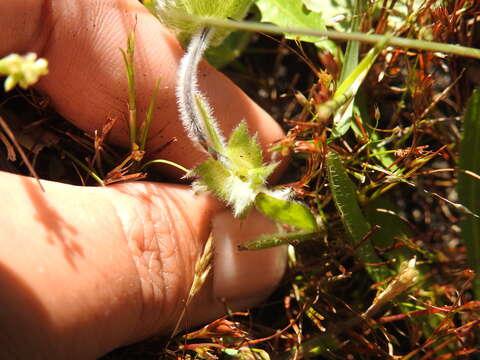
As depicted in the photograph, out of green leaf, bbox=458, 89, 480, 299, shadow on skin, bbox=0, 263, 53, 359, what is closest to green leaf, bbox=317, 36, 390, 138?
green leaf, bbox=458, 89, 480, 299

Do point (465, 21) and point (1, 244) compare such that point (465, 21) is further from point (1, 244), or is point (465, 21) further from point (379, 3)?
point (1, 244)

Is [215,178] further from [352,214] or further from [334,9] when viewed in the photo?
[334,9]

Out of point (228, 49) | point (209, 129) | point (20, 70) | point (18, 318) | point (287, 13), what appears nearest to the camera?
point (20, 70)

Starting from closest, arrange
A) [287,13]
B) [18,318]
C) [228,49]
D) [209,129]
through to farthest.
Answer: [18,318] < [209,129] < [287,13] < [228,49]

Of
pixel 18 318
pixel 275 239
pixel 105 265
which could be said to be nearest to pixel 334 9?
pixel 275 239

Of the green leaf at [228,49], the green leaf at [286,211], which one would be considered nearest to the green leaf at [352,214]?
the green leaf at [286,211]

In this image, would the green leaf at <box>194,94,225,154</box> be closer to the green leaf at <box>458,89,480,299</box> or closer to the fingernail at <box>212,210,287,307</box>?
the fingernail at <box>212,210,287,307</box>
